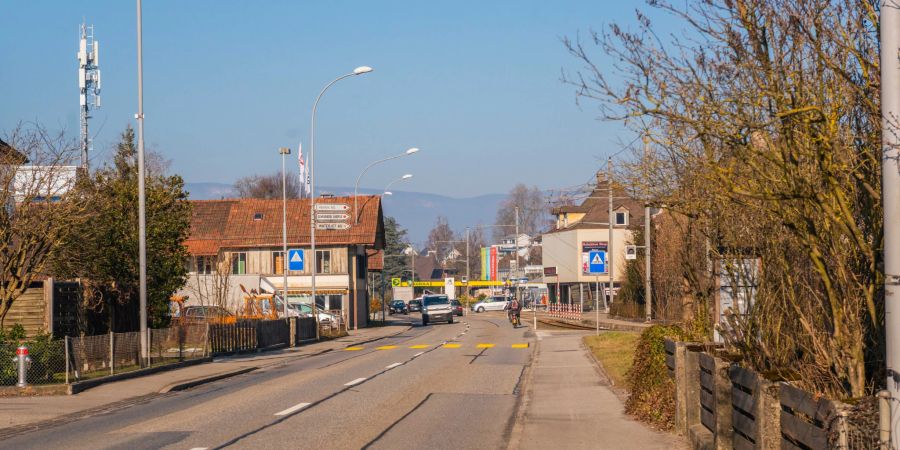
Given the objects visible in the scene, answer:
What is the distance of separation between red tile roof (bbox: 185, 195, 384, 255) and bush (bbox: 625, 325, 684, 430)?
1951 inches

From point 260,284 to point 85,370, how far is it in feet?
103

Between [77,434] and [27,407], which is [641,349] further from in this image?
[27,407]

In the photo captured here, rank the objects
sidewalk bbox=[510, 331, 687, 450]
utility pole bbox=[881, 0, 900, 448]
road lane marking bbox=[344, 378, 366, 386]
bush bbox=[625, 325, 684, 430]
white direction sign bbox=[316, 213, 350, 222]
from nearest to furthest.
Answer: utility pole bbox=[881, 0, 900, 448]
sidewalk bbox=[510, 331, 687, 450]
bush bbox=[625, 325, 684, 430]
road lane marking bbox=[344, 378, 366, 386]
white direction sign bbox=[316, 213, 350, 222]

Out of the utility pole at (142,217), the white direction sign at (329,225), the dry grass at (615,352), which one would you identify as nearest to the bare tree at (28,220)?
the utility pole at (142,217)

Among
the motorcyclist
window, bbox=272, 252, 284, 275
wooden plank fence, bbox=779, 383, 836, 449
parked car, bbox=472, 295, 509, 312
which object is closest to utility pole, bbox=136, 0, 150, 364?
wooden plank fence, bbox=779, 383, 836, 449

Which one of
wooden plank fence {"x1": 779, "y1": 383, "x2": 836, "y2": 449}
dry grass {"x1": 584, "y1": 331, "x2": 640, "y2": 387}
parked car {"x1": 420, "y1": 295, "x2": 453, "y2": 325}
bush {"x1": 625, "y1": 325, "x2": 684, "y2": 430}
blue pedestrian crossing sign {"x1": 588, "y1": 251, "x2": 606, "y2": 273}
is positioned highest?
blue pedestrian crossing sign {"x1": 588, "y1": 251, "x2": 606, "y2": 273}

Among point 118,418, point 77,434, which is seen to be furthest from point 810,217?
point 118,418

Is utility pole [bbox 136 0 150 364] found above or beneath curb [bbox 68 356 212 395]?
above

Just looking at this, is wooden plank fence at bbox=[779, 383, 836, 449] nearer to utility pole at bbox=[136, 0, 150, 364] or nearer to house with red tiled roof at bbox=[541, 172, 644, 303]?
utility pole at bbox=[136, 0, 150, 364]

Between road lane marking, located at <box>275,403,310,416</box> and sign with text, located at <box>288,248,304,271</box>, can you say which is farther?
sign with text, located at <box>288,248,304,271</box>

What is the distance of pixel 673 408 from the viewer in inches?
494

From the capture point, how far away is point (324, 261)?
210ft

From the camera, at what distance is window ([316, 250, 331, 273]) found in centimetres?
6394

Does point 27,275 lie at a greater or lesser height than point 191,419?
greater
